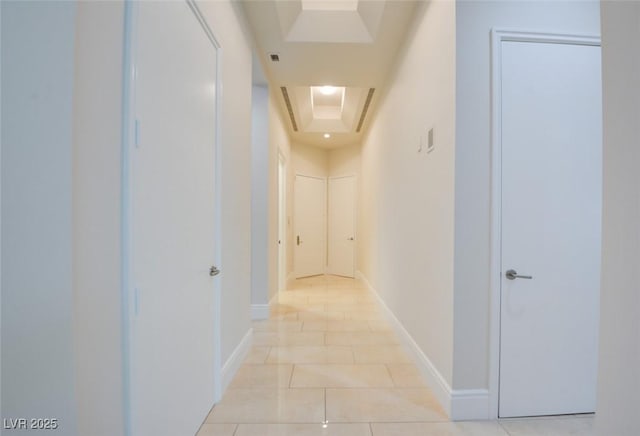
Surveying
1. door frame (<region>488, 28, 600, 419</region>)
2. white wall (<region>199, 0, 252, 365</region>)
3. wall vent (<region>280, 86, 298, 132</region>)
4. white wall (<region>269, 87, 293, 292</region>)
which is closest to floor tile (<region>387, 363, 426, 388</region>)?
door frame (<region>488, 28, 600, 419</region>)

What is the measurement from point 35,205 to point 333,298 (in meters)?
4.00

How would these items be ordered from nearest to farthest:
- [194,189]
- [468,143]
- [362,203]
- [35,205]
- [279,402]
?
[35,205], [194,189], [468,143], [279,402], [362,203]

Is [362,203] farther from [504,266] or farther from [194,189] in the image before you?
[194,189]

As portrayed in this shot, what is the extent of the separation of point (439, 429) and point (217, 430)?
1.28 m

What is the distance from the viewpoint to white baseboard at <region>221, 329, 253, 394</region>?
1955 millimetres

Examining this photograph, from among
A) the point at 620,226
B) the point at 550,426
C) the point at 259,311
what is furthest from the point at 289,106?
the point at 550,426

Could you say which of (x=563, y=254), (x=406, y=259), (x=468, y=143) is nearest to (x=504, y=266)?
(x=563, y=254)

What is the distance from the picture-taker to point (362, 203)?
552 centimetres

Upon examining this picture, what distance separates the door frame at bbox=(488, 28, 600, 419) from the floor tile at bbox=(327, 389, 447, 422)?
368mm

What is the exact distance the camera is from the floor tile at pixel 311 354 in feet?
7.79

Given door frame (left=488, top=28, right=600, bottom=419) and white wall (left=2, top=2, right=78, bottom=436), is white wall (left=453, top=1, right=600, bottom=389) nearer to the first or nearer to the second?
door frame (left=488, top=28, right=600, bottom=419)

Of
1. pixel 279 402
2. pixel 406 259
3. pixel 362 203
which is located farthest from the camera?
pixel 362 203

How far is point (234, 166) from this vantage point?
7.19ft

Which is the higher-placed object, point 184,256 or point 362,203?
point 362,203
